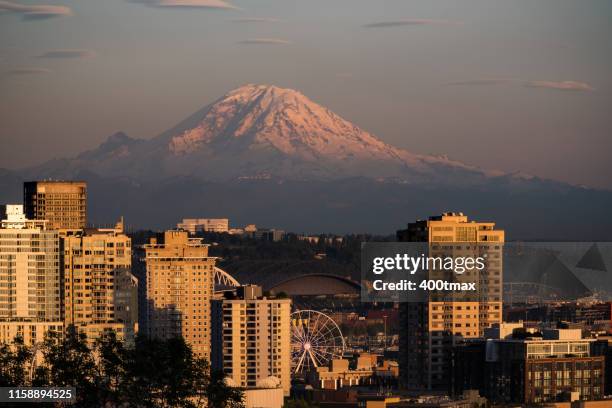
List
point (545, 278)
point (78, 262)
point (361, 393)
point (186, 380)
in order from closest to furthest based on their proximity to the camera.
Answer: point (186, 380) → point (361, 393) → point (78, 262) → point (545, 278)

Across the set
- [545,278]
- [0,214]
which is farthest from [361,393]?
[545,278]

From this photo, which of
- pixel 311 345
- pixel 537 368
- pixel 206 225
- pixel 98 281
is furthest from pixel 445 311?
pixel 206 225

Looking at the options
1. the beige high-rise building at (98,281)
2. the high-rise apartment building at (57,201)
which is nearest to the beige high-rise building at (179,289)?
the high-rise apartment building at (57,201)

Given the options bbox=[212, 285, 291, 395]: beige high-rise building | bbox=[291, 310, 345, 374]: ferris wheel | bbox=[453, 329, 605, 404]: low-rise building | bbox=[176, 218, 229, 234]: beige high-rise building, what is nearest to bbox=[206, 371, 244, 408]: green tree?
bbox=[453, 329, 605, 404]: low-rise building

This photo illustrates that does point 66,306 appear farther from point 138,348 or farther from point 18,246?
point 138,348

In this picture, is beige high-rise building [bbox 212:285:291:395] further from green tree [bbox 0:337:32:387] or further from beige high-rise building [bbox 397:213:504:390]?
green tree [bbox 0:337:32:387]

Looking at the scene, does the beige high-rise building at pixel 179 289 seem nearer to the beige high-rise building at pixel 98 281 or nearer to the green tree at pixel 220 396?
the beige high-rise building at pixel 98 281
